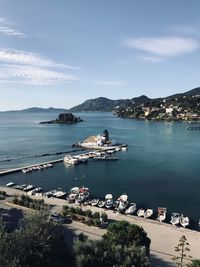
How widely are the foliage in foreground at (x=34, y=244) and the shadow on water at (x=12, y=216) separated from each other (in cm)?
925

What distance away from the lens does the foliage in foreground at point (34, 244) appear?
24.2 metres

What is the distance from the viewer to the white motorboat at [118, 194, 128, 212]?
4909cm

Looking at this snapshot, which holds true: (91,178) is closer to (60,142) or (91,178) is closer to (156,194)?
(156,194)

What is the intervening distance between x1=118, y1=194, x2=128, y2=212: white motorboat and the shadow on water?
13.2 m

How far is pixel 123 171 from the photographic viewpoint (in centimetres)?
7900

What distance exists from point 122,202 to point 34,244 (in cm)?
2535

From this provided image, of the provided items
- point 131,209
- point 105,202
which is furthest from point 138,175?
point 131,209

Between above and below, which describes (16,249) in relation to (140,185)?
above

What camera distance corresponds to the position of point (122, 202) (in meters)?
51.2

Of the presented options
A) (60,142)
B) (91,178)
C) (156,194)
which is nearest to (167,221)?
(156,194)

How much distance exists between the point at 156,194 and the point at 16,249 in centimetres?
3621

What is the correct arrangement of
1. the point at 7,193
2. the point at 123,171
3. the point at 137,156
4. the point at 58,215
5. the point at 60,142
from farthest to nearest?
the point at 60,142 < the point at 137,156 < the point at 123,171 < the point at 7,193 < the point at 58,215

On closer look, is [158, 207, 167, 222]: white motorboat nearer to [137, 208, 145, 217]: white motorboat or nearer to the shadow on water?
[137, 208, 145, 217]: white motorboat

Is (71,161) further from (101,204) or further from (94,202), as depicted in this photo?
(101,204)
